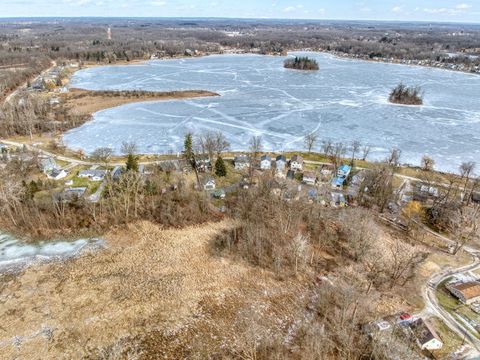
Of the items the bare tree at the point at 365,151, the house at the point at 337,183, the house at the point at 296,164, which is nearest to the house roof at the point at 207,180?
the house at the point at 296,164

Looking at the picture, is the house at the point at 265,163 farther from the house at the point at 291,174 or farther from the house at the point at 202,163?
the house at the point at 202,163

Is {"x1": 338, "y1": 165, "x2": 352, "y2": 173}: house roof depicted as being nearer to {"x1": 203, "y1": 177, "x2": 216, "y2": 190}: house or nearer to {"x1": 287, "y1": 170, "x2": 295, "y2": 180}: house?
{"x1": 287, "y1": 170, "x2": 295, "y2": 180}: house

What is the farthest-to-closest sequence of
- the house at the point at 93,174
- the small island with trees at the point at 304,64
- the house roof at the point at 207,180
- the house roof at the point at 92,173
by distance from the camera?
1. the small island with trees at the point at 304,64
2. the house roof at the point at 92,173
3. the house at the point at 93,174
4. the house roof at the point at 207,180

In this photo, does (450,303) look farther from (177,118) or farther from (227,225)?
(177,118)

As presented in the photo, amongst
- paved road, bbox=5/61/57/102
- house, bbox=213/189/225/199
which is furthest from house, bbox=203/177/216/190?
paved road, bbox=5/61/57/102

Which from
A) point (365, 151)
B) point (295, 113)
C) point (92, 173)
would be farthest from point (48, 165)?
point (295, 113)

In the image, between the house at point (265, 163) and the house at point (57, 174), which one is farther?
the house at point (265, 163)

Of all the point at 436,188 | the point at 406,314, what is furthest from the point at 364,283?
the point at 436,188

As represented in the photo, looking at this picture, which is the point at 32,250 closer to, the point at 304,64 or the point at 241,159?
the point at 241,159
